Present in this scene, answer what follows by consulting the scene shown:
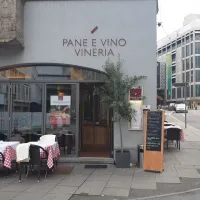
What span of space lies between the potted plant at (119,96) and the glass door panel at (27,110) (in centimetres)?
232

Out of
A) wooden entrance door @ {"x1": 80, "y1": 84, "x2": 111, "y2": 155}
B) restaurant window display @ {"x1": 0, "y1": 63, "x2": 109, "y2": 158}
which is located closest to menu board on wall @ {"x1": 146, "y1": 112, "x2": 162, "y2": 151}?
restaurant window display @ {"x1": 0, "y1": 63, "x2": 109, "y2": 158}

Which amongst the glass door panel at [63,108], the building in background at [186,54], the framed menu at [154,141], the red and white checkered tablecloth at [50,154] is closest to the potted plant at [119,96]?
the framed menu at [154,141]

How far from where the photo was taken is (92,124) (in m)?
14.5

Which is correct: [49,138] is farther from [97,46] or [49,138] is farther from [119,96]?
[97,46]

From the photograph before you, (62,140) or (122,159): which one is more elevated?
(62,140)

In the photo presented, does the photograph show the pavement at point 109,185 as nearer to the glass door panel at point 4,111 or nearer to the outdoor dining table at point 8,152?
the outdoor dining table at point 8,152

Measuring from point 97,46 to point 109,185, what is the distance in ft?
16.4

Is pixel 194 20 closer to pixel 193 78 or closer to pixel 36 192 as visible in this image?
pixel 193 78

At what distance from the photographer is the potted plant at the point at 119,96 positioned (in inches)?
440

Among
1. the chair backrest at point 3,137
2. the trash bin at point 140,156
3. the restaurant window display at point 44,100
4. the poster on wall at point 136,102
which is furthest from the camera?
the chair backrest at point 3,137

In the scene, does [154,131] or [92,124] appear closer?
[154,131]

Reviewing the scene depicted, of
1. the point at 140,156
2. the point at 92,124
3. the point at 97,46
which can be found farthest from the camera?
the point at 92,124

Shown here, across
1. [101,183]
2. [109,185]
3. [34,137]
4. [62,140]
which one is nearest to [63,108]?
[62,140]

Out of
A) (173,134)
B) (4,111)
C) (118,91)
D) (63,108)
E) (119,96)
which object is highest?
(118,91)
